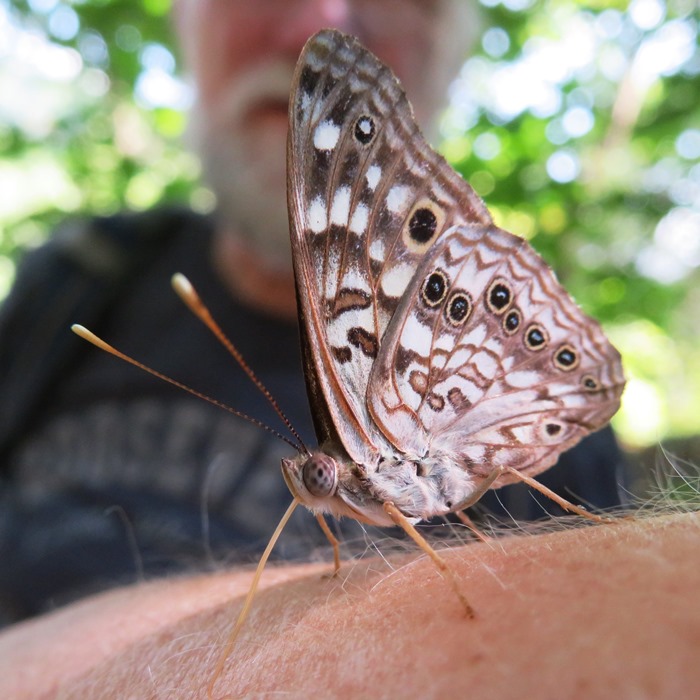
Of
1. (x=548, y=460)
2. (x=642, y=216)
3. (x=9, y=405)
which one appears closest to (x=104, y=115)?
(x=9, y=405)

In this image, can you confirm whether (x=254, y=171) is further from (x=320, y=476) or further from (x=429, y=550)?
(x=429, y=550)

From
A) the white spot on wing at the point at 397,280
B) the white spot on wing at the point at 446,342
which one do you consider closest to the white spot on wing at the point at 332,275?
the white spot on wing at the point at 397,280

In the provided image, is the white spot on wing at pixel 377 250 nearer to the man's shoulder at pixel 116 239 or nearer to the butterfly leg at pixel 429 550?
the butterfly leg at pixel 429 550

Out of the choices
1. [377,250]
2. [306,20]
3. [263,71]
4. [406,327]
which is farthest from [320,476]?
[306,20]

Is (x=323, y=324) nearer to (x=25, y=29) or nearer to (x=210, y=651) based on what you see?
(x=210, y=651)

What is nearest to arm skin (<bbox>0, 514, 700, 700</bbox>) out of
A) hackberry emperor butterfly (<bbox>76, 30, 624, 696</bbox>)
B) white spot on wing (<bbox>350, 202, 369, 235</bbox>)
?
hackberry emperor butterfly (<bbox>76, 30, 624, 696</bbox>)

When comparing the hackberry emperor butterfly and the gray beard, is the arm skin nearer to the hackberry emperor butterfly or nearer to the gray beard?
the hackberry emperor butterfly

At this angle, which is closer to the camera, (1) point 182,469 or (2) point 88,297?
(1) point 182,469
